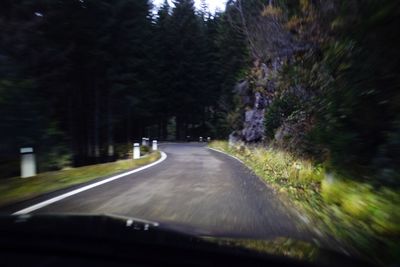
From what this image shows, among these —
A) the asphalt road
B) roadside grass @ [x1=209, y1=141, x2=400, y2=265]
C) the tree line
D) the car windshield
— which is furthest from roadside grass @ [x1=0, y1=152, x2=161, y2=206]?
the tree line

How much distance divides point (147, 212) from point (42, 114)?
11.1 metres

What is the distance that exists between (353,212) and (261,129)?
1055 inches

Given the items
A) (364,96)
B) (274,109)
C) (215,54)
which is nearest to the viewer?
(364,96)

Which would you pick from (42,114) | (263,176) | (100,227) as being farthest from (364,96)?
(42,114)

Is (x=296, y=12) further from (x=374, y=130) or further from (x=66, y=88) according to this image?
(x=66, y=88)

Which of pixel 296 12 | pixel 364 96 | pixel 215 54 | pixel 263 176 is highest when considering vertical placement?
pixel 215 54

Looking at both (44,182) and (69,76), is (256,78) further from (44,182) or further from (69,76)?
(44,182)

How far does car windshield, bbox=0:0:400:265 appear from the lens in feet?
23.7

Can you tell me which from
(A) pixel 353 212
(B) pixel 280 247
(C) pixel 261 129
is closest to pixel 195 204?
(A) pixel 353 212

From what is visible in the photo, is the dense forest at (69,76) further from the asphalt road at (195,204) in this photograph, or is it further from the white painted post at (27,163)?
the asphalt road at (195,204)

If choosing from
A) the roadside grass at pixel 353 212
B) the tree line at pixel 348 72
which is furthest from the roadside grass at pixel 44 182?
the tree line at pixel 348 72

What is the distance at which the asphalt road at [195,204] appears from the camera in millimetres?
7426

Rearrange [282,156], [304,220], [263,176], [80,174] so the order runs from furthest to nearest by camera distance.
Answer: [282,156]
[263,176]
[80,174]
[304,220]

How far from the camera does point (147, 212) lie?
27.1ft
